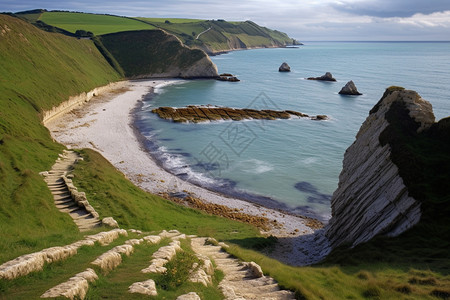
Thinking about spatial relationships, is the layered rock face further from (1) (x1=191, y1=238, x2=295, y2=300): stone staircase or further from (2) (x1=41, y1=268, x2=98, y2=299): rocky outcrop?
(2) (x1=41, y1=268, x2=98, y2=299): rocky outcrop

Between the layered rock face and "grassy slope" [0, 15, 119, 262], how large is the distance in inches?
723

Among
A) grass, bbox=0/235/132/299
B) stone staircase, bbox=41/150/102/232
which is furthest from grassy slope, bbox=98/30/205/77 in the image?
grass, bbox=0/235/132/299

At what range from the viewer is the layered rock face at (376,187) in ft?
70.0

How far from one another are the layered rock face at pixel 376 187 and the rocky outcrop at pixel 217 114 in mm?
49580

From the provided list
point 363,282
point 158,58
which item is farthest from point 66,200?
point 158,58

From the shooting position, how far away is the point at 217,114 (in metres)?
82.1

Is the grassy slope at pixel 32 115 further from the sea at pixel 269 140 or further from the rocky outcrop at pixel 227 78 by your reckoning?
the rocky outcrop at pixel 227 78

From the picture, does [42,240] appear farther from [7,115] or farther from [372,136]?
[7,115]

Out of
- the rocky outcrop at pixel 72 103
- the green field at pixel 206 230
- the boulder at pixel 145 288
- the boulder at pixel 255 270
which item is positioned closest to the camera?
the boulder at pixel 145 288

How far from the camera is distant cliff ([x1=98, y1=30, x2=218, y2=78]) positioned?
147 m

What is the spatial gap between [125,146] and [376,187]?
141 feet

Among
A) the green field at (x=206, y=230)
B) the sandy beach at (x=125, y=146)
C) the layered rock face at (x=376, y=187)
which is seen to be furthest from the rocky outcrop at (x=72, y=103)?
the layered rock face at (x=376, y=187)

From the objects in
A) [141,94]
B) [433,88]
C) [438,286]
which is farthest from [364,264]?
[433,88]

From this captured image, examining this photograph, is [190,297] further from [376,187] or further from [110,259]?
[376,187]
